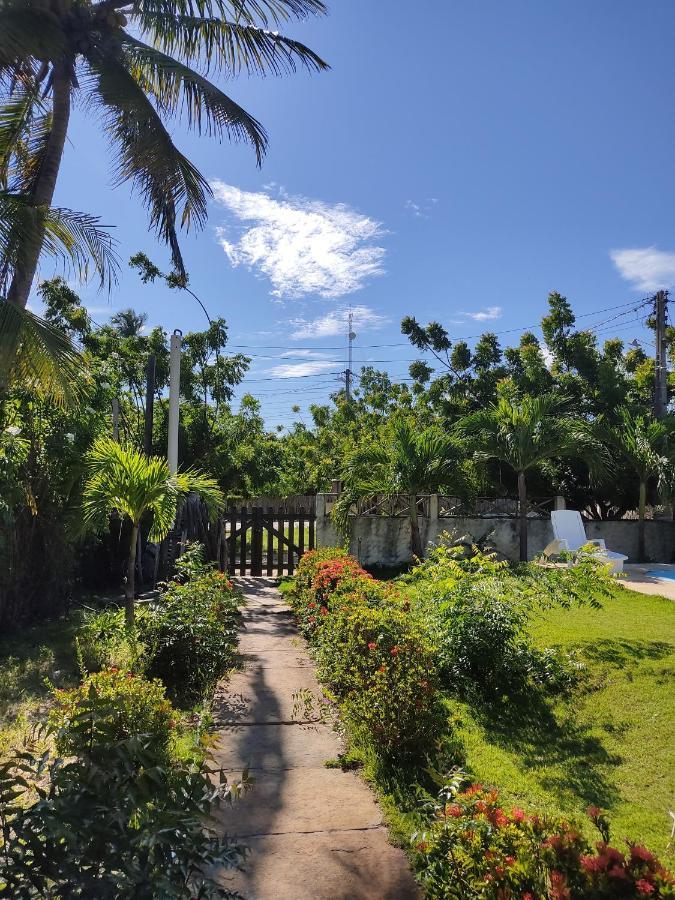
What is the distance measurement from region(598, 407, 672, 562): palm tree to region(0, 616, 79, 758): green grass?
10606 millimetres

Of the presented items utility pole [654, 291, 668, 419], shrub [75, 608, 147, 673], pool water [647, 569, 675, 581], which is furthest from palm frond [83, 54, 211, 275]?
utility pole [654, 291, 668, 419]

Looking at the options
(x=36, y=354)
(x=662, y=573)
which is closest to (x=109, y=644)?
(x=36, y=354)

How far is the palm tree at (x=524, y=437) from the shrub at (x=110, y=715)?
9.21 meters

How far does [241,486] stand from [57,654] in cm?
1001

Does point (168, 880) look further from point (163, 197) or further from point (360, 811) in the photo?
point (163, 197)

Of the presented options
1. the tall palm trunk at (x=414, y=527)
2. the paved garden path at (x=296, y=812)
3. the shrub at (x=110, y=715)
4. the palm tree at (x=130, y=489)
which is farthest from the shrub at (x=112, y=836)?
the tall palm trunk at (x=414, y=527)

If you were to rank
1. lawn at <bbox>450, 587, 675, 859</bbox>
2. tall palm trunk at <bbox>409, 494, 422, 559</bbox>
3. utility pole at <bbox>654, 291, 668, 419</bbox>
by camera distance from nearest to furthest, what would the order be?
1. lawn at <bbox>450, 587, 675, 859</bbox>
2. tall palm trunk at <bbox>409, 494, 422, 559</bbox>
3. utility pole at <bbox>654, 291, 668, 419</bbox>

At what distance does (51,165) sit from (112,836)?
6874 millimetres

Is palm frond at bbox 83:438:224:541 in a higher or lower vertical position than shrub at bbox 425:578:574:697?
higher

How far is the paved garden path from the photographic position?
254cm

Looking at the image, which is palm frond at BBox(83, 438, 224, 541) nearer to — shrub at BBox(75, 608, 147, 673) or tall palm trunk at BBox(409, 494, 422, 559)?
shrub at BBox(75, 608, 147, 673)

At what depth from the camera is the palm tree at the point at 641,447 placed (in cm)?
1212

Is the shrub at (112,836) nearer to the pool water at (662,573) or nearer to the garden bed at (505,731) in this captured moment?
the garden bed at (505,731)

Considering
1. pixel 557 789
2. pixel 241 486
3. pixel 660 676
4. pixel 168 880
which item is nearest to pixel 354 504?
pixel 241 486
